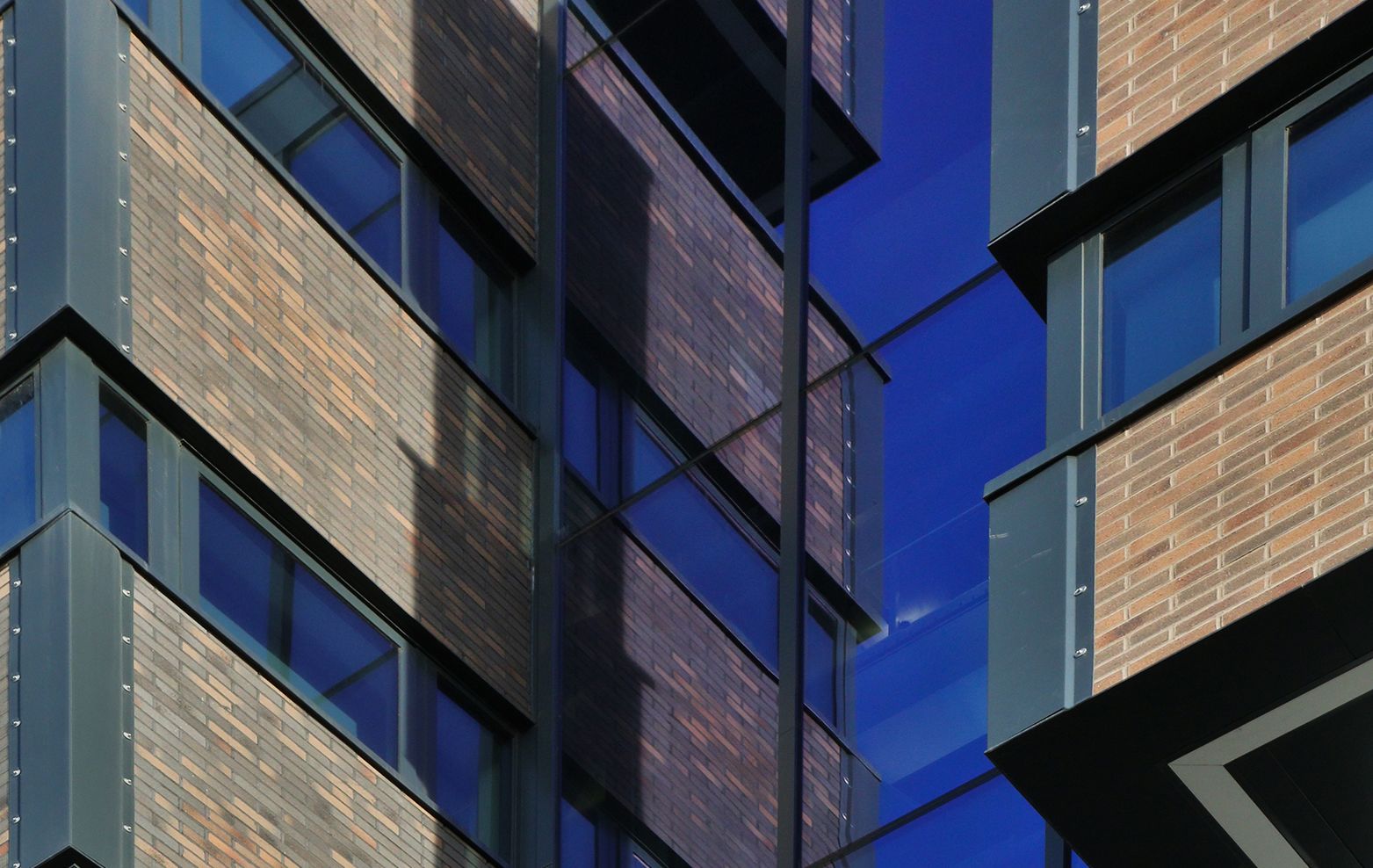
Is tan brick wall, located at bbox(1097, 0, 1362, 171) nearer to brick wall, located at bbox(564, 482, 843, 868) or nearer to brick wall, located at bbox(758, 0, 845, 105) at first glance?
brick wall, located at bbox(564, 482, 843, 868)

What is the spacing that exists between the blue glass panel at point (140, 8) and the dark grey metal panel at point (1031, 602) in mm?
7248

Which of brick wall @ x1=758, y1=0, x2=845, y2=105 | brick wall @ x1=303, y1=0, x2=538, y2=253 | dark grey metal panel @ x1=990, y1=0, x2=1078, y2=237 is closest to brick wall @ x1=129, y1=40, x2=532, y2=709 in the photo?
brick wall @ x1=303, y1=0, x2=538, y2=253

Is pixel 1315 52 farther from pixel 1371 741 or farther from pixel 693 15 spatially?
pixel 693 15

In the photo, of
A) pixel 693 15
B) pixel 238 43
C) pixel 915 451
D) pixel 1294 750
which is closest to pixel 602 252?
pixel 693 15

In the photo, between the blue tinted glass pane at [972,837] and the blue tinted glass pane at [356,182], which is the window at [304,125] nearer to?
the blue tinted glass pane at [356,182]

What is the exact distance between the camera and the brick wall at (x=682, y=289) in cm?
1709

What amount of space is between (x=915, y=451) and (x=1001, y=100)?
312 centimetres

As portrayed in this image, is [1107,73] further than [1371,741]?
Yes

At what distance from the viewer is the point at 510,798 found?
18.2 meters

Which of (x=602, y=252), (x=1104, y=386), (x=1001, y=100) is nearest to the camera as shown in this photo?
(x=1104, y=386)

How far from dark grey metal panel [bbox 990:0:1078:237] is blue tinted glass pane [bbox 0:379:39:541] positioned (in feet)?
19.1

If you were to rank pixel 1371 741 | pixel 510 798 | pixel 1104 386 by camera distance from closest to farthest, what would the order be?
pixel 1371 741 < pixel 1104 386 < pixel 510 798

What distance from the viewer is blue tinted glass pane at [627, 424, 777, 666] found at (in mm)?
16906

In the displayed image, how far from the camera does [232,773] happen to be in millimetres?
14922
